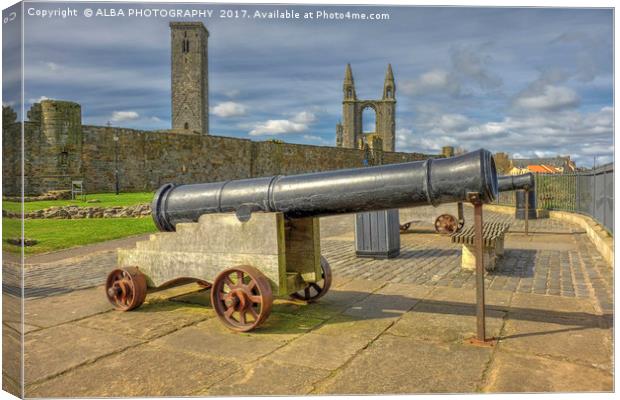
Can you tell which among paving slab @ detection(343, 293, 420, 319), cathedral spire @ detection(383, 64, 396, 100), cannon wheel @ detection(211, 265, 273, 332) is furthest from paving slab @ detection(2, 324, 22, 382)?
cathedral spire @ detection(383, 64, 396, 100)

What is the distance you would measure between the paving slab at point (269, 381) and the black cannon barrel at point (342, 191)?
1.28 meters

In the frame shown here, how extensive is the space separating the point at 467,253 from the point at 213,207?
3692 millimetres

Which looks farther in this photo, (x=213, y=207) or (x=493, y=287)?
(x=493, y=287)

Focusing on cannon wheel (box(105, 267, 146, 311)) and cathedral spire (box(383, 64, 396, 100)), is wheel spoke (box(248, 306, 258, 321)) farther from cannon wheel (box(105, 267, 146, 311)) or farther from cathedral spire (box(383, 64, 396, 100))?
cathedral spire (box(383, 64, 396, 100))

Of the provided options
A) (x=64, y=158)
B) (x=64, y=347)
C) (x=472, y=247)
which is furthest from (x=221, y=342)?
(x=64, y=158)

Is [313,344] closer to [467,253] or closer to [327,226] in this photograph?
[467,253]

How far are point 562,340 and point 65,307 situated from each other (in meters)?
4.17

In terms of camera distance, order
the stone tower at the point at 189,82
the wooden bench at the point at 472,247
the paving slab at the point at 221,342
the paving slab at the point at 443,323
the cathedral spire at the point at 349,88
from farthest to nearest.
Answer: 1. the cathedral spire at the point at 349,88
2. the stone tower at the point at 189,82
3. the wooden bench at the point at 472,247
4. the paving slab at the point at 443,323
5. the paving slab at the point at 221,342

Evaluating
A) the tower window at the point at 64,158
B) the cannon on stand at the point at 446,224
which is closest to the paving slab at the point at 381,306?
the cannon on stand at the point at 446,224

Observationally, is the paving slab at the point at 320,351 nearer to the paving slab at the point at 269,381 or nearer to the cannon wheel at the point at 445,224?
the paving slab at the point at 269,381

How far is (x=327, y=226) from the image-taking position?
43.7ft

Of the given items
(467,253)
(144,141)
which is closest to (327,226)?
(467,253)

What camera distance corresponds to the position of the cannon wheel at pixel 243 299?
3842mm

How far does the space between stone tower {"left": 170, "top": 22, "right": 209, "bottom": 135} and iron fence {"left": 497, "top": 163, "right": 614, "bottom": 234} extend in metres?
42.6
